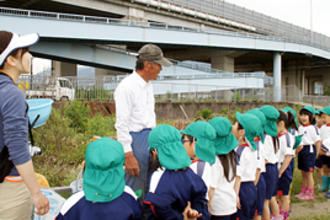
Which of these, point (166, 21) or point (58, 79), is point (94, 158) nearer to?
point (58, 79)

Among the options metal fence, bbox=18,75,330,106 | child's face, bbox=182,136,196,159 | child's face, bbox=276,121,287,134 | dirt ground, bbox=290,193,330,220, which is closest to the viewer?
child's face, bbox=182,136,196,159

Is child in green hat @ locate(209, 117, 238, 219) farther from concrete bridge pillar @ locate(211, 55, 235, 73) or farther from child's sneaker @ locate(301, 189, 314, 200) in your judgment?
concrete bridge pillar @ locate(211, 55, 235, 73)

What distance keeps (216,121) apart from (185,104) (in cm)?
1022

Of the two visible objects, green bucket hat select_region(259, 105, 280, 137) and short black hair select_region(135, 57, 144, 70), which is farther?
green bucket hat select_region(259, 105, 280, 137)

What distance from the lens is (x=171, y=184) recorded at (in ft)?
6.84

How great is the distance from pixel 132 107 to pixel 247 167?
1517 mm

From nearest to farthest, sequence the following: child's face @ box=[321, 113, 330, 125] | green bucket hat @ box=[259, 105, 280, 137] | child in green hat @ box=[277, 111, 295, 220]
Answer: green bucket hat @ box=[259, 105, 280, 137] < child in green hat @ box=[277, 111, 295, 220] < child's face @ box=[321, 113, 330, 125]

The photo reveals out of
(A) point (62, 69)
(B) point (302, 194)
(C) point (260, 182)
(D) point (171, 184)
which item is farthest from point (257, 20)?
(D) point (171, 184)

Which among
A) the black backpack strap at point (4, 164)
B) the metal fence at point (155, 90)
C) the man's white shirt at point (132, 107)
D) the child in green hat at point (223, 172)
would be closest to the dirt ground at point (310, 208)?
the child in green hat at point (223, 172)

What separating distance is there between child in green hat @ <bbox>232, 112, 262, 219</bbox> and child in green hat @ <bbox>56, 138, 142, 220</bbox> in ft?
5.67

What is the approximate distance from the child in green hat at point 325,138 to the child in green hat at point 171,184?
14.4 feet

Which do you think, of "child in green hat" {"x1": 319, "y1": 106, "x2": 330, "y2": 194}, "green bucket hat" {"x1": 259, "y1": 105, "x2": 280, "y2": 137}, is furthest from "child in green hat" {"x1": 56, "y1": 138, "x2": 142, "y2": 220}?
"child in green hat" {"x1": 319, "y1": 106, "x2": 330, "y2": 194}

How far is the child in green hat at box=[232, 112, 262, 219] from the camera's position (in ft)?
10.4

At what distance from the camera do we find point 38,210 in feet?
6.21
